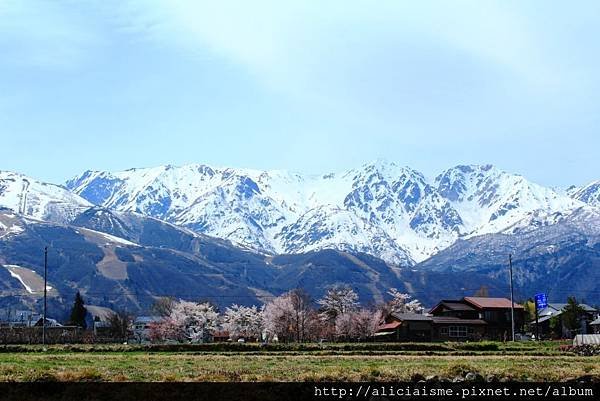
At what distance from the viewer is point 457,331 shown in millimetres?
150750

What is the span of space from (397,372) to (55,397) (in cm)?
1356

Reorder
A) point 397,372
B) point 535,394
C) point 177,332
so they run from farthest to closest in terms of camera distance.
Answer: point 177,332
point 397,372
point 535,394

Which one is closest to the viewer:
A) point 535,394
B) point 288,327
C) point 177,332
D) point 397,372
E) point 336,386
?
point 535,394

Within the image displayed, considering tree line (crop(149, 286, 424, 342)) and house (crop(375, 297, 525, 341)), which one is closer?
house (crop(375, 297, 525, 341))

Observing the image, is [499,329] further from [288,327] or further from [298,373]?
[298,373]

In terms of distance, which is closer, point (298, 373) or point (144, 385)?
point (144, 385)

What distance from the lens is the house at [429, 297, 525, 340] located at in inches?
5886

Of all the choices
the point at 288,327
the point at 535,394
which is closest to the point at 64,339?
the point at 288,327

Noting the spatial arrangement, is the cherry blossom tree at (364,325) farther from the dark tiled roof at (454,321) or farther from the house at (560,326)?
the house at (560,326)

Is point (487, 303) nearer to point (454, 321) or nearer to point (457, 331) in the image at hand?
point (454, 321)

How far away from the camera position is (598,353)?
64562 millimetres

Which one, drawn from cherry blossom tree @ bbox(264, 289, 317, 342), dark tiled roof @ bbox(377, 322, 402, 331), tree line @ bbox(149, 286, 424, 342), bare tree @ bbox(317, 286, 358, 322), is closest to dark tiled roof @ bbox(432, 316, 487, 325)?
dark tiled roof @ bbox(377, 322, 402, 331)

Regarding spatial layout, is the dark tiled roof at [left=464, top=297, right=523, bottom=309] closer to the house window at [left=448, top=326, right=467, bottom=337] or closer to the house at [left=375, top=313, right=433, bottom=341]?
the house window at [left=448, top=326, right=467, bottom=337]

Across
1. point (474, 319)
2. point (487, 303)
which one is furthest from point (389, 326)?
point (487, 303)
